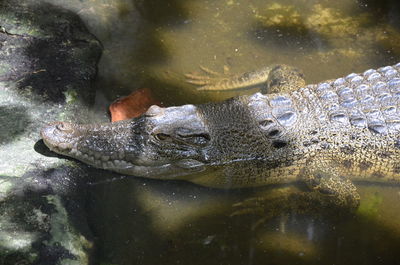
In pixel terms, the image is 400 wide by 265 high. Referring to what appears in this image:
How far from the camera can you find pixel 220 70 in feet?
16.1

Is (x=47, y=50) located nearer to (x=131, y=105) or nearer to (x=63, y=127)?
(x=131, y=105)

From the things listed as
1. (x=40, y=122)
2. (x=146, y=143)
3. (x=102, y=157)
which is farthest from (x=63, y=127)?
(x=146, y=143)

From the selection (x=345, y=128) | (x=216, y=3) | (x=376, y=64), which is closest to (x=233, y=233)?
(x=345, y=128)

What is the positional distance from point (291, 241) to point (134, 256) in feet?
3.84

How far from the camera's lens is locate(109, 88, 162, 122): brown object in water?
167 inches

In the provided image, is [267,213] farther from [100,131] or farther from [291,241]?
[100,131]

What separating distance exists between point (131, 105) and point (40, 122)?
0.82m

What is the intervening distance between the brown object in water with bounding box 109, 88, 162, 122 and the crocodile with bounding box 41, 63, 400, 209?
311mm

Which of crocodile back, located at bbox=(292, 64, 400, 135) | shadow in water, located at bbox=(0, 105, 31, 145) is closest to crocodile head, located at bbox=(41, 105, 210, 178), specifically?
shadow in water, located at bbox=(0, 105, 31, 145)

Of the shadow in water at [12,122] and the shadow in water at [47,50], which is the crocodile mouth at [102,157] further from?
the shadow in water at [47,50]

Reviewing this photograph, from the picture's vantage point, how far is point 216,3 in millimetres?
5555

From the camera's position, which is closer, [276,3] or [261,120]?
[261,120]

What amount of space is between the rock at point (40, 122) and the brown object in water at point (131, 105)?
24 centimetres

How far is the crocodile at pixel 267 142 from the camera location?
12.5 feet
